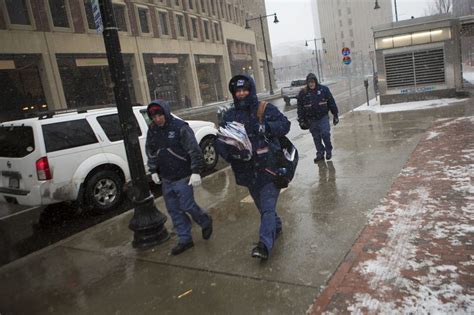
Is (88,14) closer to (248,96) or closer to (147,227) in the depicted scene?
(147,227)

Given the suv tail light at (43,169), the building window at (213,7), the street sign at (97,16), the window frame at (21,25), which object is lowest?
the suv tail light at (43,169)

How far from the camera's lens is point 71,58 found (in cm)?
2703

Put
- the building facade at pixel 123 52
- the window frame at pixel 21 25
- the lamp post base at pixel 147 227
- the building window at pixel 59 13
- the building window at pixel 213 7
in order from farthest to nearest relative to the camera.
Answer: the building window at pixel 213 7
the building window at pixel 59 13
the building facade at pixel 123 52
the window frame at pixel 21 25
the lamp post base at pixel 147 227

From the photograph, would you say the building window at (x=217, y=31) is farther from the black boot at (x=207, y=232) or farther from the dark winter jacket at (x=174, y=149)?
the black boot at (x=207, y=232)

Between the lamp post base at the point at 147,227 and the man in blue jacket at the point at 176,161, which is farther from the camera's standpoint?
the lamp post base at the point at 147,227

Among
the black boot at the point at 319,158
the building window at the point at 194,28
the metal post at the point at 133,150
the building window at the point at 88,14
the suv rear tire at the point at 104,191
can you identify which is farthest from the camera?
the building window at the point at 194,28

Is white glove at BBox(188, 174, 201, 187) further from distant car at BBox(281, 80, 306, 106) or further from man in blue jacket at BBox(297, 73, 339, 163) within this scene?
distant car at BBox(281, 80, 306, 106)

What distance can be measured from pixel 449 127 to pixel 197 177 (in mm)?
7732

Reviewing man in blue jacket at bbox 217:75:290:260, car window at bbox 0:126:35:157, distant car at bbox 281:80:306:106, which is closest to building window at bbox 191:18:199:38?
distant car at bbox 281:80:306:106

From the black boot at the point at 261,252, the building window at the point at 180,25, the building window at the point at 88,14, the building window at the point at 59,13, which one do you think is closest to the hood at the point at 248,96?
the black boot at the point at 261,252

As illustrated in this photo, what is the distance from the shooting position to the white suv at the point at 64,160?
631 centimetres

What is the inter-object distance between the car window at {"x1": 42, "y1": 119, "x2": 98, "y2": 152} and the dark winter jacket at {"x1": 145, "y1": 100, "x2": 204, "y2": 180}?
8.71 ft

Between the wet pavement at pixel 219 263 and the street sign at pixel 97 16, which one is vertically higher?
the street sign at pixel 97 16

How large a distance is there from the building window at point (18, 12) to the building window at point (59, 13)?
1.85m
